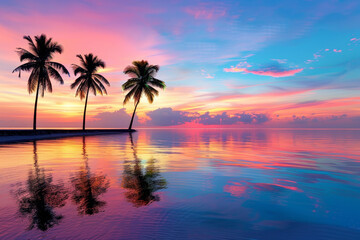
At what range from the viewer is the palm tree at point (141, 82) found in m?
42.3

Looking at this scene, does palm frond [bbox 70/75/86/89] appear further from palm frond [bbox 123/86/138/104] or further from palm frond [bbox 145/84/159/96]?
palm frond [bbox 145/84/159/96]

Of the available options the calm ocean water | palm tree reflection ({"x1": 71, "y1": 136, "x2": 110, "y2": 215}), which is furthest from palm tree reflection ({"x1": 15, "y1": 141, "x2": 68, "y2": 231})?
palm tree reflection ({"x1": 71, "y1": 136, "x2": 110, "y2": 215})

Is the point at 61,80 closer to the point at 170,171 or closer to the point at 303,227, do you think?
the point at 170,171

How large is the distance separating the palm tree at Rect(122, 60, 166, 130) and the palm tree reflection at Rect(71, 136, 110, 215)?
36.5 metres

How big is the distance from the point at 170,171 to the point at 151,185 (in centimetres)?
197

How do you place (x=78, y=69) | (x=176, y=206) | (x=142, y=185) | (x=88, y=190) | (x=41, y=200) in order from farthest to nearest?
(x=78, y=69) < (x=142, y=185) < (x=88, y=190) < (x=41, y=200) < (x=176, y=206)

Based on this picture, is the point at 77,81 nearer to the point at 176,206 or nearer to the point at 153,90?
the point at 153,90

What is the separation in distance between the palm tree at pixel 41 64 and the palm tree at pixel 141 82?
549 inches

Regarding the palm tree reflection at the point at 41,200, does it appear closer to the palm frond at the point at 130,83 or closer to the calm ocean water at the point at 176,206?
the calm ocean water at the point at 176,206

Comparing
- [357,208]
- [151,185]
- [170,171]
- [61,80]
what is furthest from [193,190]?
[61,80]

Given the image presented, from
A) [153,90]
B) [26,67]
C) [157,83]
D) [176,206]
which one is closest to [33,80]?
[26,67]

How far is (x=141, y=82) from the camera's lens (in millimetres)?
42875

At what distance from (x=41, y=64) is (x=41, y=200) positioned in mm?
31311

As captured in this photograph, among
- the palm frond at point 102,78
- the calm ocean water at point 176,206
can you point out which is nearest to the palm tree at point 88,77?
the palm frond at point 102,78
